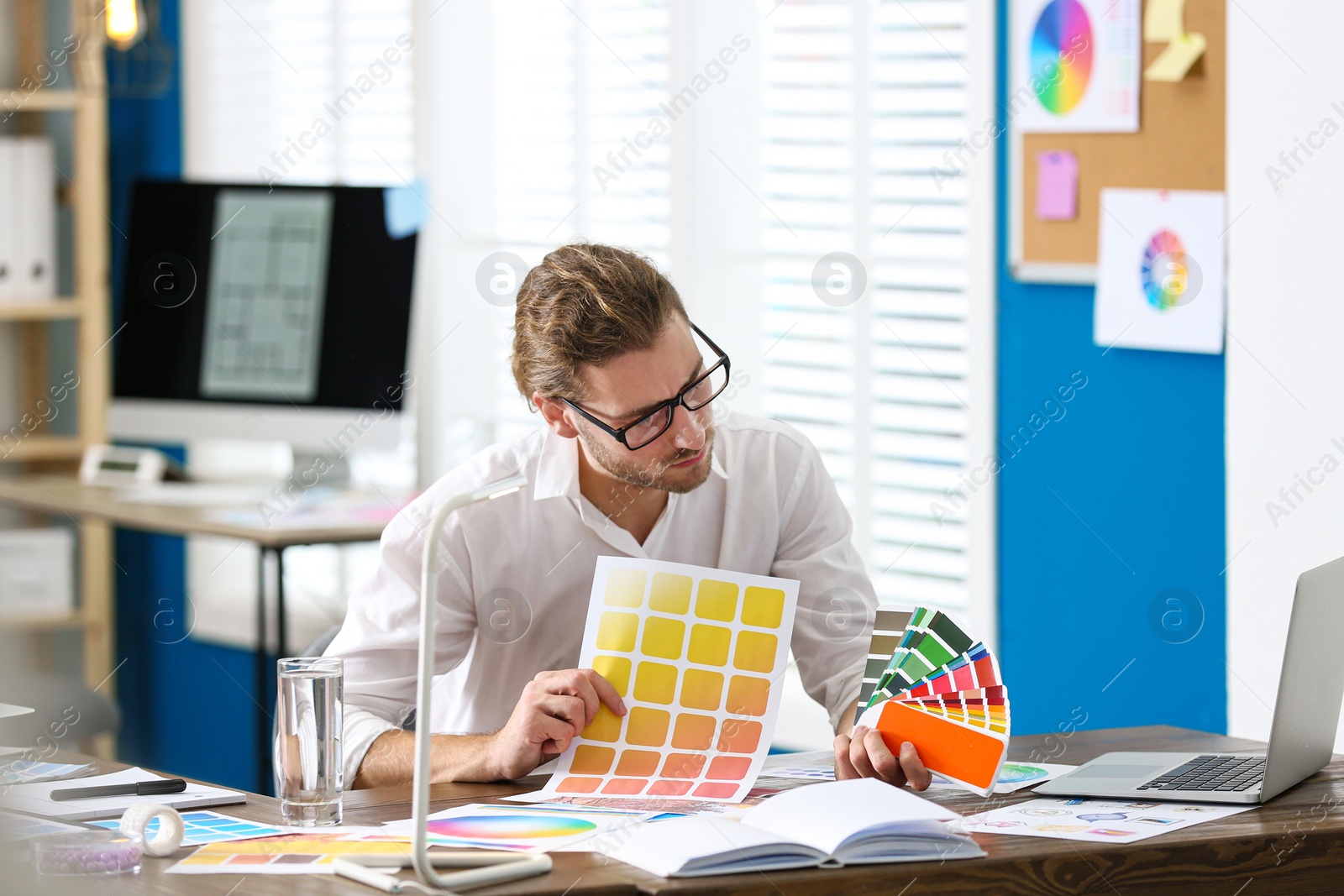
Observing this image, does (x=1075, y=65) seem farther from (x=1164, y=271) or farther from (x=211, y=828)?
(x=211, y=828)

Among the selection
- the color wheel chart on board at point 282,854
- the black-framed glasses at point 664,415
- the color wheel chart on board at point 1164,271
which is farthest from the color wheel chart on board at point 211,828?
the color wheel chart on board at point 1164,271

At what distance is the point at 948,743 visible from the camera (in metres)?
1.85

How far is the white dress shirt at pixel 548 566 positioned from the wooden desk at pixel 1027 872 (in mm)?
410

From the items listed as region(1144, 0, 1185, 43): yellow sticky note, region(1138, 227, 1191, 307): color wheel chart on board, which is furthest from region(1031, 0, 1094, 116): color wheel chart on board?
region(1138, 227, 1191, 307): color wheel chart on board

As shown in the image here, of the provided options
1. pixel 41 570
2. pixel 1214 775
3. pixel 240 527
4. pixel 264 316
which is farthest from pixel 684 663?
pixel 41 570

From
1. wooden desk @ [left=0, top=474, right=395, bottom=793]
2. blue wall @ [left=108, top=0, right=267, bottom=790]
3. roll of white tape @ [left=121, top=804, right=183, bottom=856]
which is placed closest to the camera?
roll of white tape @ [left=121, top=804, right=183, bottom=856]

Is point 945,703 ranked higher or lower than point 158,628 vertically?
higher

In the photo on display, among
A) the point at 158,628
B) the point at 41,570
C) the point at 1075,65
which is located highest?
the point at 1075,65

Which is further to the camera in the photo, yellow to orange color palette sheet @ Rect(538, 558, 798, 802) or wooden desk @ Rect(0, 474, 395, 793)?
wooden desk @ Rect(0, 474, 395, 793)

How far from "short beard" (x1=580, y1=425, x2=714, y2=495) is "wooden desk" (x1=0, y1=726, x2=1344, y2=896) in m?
0.52

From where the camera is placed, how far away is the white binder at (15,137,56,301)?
4.78 metres

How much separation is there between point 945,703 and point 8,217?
12.3ft

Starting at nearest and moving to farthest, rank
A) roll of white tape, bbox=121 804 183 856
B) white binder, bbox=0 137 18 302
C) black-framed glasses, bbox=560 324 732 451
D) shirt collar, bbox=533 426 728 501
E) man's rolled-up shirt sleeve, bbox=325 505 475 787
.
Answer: roll of white tape, bbox=121 804 183 856, black-framed glasses, bbox=560 324 732 451, man's rolled-up shirt sleeve, bbox=325 505 475 787, shirt collar, bbox=533 426 728 501, white binder, bbox=0 137 18 302

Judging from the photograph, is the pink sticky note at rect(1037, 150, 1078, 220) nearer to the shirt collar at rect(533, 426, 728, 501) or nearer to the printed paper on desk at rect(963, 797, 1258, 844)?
the shirt collar at rect(533, 426, 728, 501)
